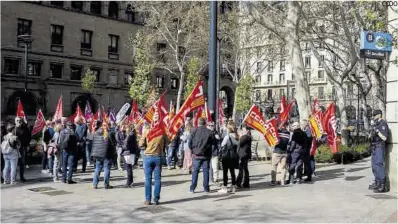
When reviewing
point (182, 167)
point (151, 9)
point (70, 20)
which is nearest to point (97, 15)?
point (70, 20)

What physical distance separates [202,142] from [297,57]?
923cm

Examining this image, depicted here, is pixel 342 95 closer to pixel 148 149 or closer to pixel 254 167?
pixel 254 167

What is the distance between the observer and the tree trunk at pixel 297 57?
18781 mm

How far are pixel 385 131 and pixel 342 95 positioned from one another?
17435mm

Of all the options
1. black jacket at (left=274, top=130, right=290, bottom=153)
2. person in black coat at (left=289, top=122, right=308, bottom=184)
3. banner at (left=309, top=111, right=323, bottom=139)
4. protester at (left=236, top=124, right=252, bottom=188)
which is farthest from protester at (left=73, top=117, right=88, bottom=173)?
banner at (left=309, top=111, right=323, bottom=139)

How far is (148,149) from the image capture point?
10.2 metres

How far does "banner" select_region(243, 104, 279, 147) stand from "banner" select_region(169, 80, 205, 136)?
135cm

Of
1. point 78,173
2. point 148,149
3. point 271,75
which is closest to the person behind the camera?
point 148,149

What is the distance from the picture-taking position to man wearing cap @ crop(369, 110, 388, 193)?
38.0 feet

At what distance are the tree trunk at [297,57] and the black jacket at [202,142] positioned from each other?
28.4ft

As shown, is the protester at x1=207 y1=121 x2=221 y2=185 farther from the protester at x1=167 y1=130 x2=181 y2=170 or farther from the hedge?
the hedge

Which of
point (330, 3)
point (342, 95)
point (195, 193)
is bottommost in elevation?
point (195, 193)

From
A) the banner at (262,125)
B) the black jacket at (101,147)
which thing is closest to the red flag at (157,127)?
the black jacket at (101,147)

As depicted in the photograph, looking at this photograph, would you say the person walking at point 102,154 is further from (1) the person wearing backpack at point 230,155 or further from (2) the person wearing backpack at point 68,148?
(1) the person wearing backpack at point 230,155
